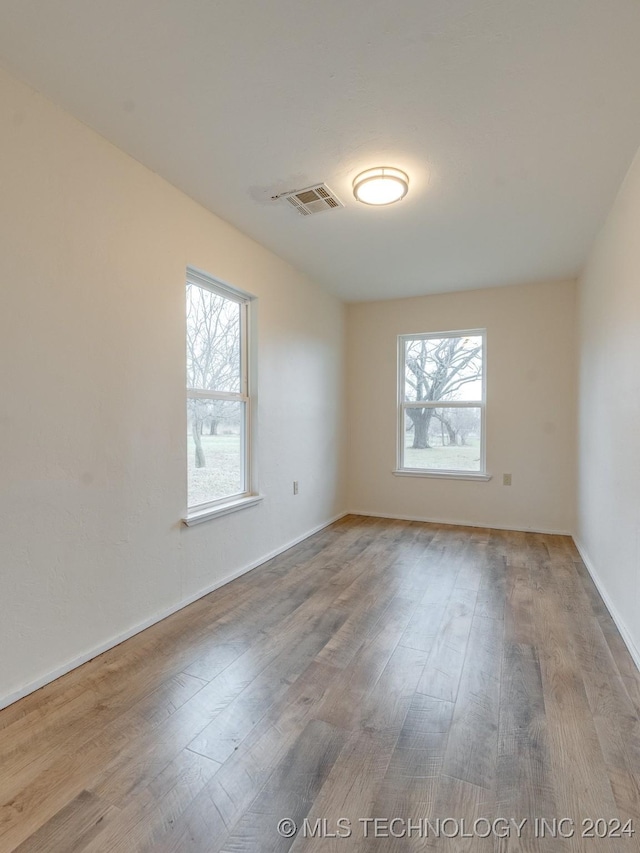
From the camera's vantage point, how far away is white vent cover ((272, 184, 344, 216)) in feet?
8.23

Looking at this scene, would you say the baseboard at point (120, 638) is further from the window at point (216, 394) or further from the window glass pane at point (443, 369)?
the window glass pane at point (443, 369)

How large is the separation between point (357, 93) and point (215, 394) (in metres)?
1.89

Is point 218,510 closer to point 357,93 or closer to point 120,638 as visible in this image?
point 120,638

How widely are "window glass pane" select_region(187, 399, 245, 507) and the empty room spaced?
3 centimetres

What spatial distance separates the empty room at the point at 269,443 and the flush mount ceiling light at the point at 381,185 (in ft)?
0.05

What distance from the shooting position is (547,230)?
3.05m

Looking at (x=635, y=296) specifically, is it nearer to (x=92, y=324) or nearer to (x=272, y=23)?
(x=272, y=23)

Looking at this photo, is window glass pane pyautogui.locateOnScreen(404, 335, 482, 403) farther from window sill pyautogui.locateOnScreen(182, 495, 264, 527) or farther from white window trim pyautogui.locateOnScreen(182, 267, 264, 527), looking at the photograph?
window sill pyautogui.locateOnScreen(182, 495, 264, 527)

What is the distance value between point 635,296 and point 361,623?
2.29 metres

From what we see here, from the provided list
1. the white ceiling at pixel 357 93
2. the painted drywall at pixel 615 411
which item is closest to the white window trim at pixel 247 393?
the white ceiling at pixel 357 93

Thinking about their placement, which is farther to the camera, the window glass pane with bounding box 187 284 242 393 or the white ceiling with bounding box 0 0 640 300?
the window glass pane with bounding box 187 284 242 393

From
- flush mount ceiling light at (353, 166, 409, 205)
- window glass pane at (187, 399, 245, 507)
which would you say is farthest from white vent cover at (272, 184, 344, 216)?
window glass pane at (187, 399, 245, 507)

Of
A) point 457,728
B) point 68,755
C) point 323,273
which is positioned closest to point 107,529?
point 68,755

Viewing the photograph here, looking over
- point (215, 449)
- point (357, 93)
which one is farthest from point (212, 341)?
point (357, 93)
